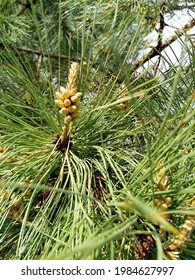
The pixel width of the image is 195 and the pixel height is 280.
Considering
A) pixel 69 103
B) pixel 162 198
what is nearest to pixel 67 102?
pixel 69 103

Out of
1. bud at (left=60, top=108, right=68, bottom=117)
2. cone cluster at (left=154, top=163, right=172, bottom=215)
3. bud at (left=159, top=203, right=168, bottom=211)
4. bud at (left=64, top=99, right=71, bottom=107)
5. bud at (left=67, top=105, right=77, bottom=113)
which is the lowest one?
bud at (left=159, top=203, right=168, bottom=211)

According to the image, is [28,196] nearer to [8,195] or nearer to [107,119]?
[8,195]

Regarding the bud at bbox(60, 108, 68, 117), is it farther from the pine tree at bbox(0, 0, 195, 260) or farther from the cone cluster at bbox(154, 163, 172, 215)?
the cone cluster at bbox(154, 163, 172, 215)

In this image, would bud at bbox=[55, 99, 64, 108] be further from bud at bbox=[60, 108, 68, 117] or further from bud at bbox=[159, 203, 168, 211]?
bud at bbox=[159, 203, 168, 211]

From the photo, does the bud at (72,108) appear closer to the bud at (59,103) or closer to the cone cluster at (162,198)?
the bud at (59,103)

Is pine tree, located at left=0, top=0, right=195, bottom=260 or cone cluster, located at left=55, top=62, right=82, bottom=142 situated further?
cone cluster, located at left=55, top=62, right=82, bottom=142

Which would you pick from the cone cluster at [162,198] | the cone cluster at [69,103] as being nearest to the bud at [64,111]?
the cone cluster at [69,103]

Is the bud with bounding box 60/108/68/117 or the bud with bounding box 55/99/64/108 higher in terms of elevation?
the bud with bounding box 55/99/64/108

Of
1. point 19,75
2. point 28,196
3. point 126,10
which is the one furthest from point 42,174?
point 126,10

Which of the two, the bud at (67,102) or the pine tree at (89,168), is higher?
the bud at (67,102)

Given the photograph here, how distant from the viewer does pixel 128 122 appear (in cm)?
59

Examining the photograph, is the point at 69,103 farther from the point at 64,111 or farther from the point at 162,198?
the point at 162,198

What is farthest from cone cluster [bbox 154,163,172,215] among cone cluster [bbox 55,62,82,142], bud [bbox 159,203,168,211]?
cone cluster [bbox 55,62,82,142]
